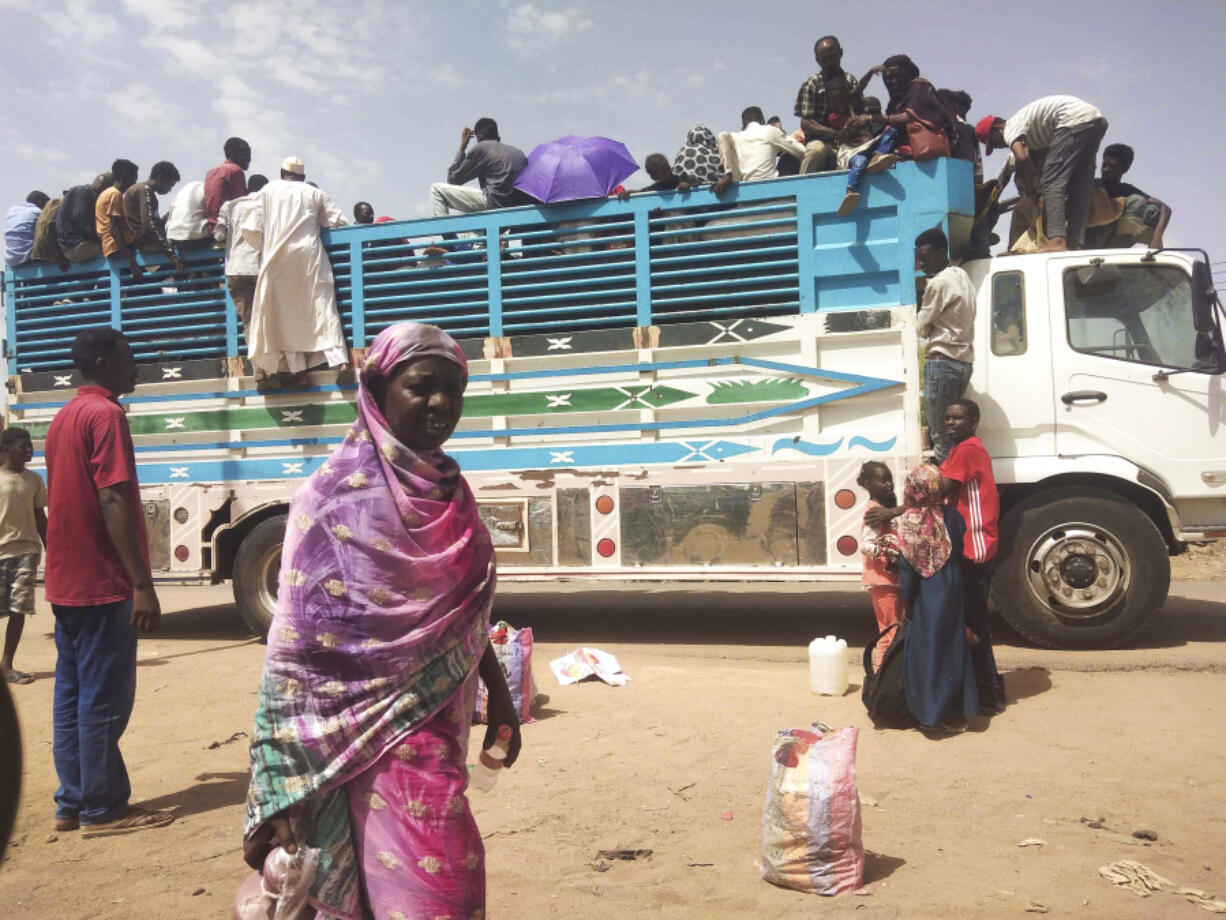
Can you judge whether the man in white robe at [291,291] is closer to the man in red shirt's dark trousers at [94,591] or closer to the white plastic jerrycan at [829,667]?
the man in red shirt's dark trousers at [94,591]

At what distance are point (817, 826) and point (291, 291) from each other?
5.44 metres

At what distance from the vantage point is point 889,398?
6.08 metres

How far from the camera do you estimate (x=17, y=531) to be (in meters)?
6.14

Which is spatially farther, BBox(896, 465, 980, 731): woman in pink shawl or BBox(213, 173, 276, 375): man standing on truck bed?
BBox(213, 173, 276, 375): man standing on truck bed

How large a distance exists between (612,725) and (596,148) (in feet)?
12.6

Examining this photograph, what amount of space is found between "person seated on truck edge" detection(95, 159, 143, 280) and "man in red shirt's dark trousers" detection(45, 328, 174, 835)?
4.30 metres

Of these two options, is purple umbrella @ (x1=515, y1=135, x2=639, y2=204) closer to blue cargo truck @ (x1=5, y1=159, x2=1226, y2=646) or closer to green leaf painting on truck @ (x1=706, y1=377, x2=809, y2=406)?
blue cargo truck @ (x1=5, y1=159, x2=1226, y2=646)

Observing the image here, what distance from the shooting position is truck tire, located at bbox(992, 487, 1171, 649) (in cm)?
570

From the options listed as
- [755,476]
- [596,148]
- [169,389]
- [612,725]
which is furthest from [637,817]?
[169,389]

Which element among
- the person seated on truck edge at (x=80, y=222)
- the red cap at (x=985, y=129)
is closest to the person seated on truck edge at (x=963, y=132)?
the red cap at (x=985, y=129)

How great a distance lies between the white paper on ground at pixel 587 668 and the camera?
562cm

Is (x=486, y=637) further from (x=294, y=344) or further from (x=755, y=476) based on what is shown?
(x=294, y=344)

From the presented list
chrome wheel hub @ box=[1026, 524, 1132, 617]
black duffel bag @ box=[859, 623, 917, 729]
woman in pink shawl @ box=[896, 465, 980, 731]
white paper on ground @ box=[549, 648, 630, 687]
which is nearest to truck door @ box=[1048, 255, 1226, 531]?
chrome wheel hub @ box=[1026, 524, 1132, 617]

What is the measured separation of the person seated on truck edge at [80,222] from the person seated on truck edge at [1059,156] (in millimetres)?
6560
